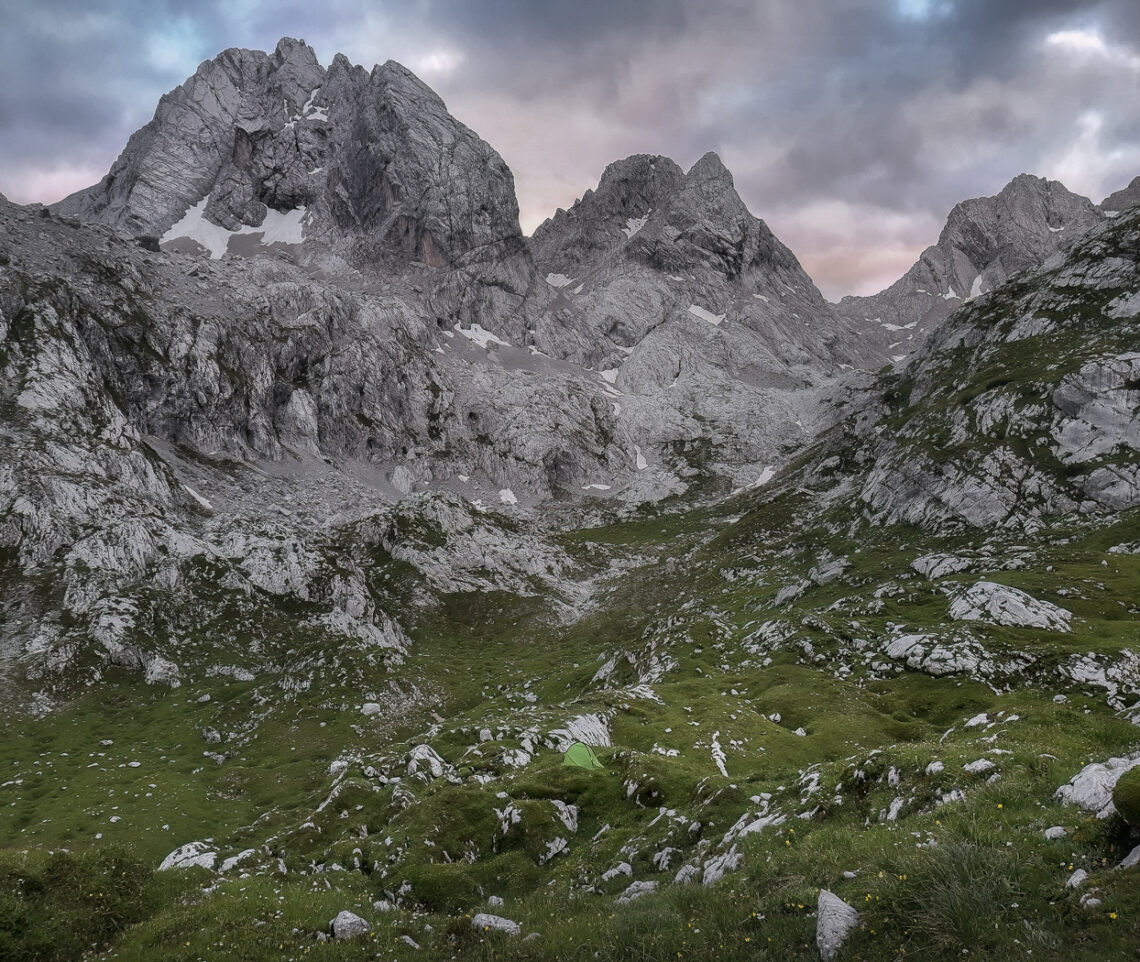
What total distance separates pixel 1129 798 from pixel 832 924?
635cm

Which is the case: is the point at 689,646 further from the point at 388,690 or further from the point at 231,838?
the point at 231,838

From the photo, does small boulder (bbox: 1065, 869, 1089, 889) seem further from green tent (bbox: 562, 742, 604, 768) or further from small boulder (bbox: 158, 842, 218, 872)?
small boulder (bbox: 158, 842, 218, 872)

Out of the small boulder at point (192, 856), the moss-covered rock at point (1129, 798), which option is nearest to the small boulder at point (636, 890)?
the moss-covered rock at point (1129, 798)

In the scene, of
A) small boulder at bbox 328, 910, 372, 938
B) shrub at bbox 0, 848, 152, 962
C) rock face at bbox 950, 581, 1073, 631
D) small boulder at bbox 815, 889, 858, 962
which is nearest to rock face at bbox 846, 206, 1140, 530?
rock face at bbox 950, 581, 1073, 631

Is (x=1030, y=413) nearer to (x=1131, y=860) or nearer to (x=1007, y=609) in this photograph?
(x=1007, y=609)

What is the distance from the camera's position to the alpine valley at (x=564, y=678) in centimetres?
1533

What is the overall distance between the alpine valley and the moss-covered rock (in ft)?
0.32

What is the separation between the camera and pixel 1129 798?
1184cm

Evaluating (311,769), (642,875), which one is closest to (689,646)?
(311,769)

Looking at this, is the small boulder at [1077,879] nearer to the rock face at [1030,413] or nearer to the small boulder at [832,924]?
the small boulder at [832,924]

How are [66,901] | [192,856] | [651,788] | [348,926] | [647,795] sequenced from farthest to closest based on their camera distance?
[651,788]
[647,795]
[192,856]
[66,901]
[348,926]

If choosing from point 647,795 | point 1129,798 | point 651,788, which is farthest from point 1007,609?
point 1129,798

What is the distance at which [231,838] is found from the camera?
139 feet

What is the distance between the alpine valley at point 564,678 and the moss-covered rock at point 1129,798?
0.10m
